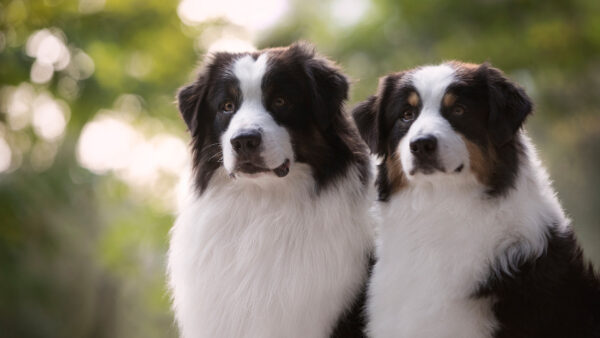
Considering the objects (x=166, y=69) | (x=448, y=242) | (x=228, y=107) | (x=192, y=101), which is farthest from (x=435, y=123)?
(x=166, y=69)

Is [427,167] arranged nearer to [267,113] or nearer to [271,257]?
[267,113]

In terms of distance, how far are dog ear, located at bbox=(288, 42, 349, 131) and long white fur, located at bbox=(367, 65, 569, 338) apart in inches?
22.4

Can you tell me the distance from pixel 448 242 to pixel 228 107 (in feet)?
4.90

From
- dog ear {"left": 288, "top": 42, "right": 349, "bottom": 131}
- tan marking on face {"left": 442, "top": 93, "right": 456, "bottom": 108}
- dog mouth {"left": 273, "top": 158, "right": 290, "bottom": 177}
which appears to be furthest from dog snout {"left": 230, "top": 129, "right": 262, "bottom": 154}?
tan marking on face {"left": 442, "top": 93, "right": 456, "bottom": 108}

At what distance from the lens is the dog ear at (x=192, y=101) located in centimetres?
414

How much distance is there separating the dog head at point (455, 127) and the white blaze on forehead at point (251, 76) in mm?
780

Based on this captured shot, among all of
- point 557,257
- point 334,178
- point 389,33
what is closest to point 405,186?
point 334,178

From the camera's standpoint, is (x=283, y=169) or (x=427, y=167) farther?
(x=283, y=169)

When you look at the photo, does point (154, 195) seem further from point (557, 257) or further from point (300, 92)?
point (557, 257)

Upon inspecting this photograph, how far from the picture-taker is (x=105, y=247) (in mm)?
10188

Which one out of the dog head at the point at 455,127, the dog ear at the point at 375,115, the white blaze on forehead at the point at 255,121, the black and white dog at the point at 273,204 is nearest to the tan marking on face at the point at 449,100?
the dog head at the point at 455,127

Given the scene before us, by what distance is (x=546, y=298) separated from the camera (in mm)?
3229

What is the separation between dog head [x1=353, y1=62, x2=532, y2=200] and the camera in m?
3.37

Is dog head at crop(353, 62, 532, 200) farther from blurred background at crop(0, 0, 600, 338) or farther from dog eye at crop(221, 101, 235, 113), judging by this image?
blurred background at crop(0, 0, 600, 338)
